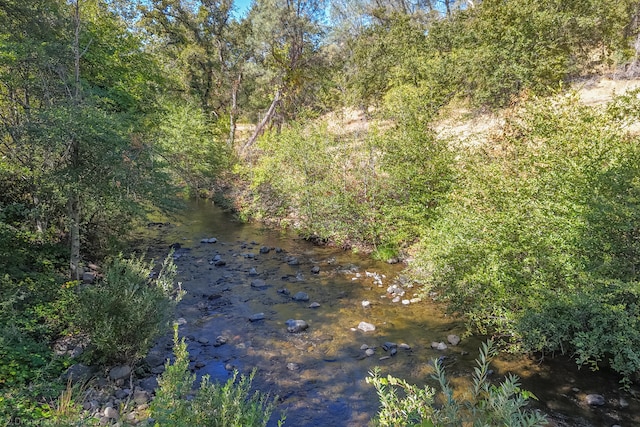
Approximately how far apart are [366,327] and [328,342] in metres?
1.18

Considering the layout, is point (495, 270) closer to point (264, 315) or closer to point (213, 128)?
point (264, 315)

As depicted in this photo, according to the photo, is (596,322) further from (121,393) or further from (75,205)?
(75,205)

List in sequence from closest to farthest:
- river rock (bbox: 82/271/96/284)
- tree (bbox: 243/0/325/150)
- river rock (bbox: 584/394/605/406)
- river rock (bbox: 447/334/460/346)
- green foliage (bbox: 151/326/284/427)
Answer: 1. green foliage (bbox: 151/326/284/427)
2. river rock (bbox: 584/394/605/406)
3. river rock (bbox: 447/334/460/346)
4. river rock (bbox: 82/271/96/284)
5. tree (bbox: 243/0/325/150)

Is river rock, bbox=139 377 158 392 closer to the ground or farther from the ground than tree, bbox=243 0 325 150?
closer to the ground

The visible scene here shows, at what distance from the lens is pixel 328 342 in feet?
28.3

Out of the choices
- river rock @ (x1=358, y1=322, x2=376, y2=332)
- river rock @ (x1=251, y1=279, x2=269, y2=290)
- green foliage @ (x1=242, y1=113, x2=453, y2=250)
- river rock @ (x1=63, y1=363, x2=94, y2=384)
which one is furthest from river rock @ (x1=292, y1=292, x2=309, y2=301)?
river rock @ (x1=63, y1=363, x2=94, y2=384)

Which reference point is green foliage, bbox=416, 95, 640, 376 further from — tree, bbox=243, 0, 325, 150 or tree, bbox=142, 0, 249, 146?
tree, bbox=142, 0, 249, 146

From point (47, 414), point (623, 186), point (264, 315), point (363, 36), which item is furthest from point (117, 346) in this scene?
point (363, 36)

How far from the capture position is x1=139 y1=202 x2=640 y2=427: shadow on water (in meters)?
6.48

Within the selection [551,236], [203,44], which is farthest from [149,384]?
[203,44]

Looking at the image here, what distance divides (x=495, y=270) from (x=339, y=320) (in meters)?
4.24

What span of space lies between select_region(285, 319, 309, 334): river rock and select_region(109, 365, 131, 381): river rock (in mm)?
3825

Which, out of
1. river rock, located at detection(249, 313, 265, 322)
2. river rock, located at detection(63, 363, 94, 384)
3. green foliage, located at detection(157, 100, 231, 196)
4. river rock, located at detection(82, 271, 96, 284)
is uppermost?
green foliage, located at detection(157, 100, 231, 196)

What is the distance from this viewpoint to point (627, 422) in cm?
593
